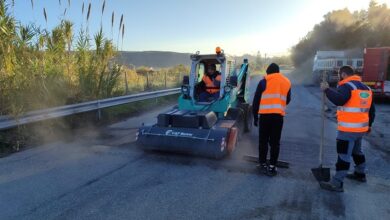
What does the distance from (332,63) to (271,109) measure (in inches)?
992

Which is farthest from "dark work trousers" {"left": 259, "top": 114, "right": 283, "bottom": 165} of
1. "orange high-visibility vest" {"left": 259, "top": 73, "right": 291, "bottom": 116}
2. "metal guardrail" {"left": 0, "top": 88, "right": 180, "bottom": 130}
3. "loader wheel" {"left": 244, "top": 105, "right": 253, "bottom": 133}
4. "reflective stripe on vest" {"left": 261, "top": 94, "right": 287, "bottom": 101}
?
"metal guardrail" {"left": 0, "top": 88, "right": 180, "bottom": 130}

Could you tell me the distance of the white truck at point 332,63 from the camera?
25.4 metres

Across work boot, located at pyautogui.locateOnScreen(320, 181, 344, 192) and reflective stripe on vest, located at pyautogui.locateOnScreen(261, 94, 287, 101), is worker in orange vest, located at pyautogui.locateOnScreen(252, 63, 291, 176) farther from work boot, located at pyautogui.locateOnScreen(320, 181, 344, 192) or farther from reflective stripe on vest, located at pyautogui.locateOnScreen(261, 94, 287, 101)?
work boot, located at pyautogui.locateOnScreen(320, 181, 344, 192)

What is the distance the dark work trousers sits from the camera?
5.73m

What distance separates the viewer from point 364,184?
528 cm

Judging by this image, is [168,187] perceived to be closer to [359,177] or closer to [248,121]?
[359,177]

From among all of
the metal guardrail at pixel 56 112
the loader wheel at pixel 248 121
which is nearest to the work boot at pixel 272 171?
the loader wheel at pixel 248 121

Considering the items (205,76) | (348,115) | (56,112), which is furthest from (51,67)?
(348,115)

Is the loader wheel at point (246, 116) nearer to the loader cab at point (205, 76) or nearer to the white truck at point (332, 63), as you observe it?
the loader cab at point (205, 76)

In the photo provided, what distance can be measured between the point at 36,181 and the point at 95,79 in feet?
17.5

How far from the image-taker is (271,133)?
582 cm

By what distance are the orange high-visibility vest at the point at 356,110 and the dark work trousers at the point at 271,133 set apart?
1.04 meters

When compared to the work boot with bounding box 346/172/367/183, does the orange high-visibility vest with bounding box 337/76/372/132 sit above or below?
above

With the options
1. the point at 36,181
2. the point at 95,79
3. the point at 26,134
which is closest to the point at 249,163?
the point at 36,181
